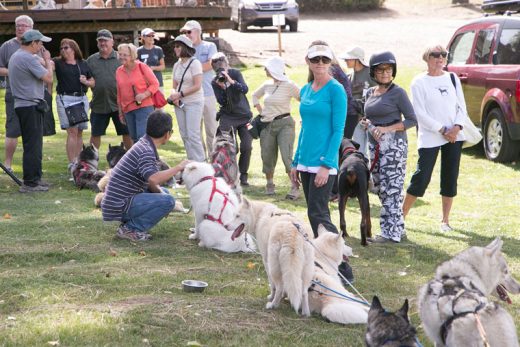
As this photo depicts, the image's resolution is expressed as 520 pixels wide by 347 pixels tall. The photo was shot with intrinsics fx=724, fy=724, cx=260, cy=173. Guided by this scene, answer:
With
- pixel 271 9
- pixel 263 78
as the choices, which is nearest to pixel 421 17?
pixel 271 9

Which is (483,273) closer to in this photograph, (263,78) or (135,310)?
(135,310)

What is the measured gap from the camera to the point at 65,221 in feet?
26.9

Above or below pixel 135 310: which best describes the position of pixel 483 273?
above

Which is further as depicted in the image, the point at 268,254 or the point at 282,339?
the point at 268,254

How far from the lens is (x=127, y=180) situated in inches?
283

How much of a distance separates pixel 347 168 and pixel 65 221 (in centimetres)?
324

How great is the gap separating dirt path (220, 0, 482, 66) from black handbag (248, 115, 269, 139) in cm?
1101

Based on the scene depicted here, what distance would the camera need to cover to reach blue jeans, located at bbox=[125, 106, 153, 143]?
1013 cm

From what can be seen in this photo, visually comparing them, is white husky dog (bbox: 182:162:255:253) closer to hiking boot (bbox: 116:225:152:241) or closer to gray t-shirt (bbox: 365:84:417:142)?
hiking boot (bbox: 116:225:152:241)

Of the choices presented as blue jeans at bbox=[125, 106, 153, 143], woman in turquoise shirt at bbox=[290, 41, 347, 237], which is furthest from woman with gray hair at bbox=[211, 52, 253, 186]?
woman in turquoise shirt at bbox=[290, 41, 347, 237]

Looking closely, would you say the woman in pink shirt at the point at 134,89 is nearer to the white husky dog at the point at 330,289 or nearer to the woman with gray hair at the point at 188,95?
the woman with gray hair at the point at 188,95

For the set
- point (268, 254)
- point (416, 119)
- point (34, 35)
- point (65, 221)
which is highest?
point (34, 35)

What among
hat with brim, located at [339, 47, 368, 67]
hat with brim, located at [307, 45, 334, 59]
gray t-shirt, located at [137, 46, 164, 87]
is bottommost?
gray t-shirt, located at [137, 46, 164, 87]

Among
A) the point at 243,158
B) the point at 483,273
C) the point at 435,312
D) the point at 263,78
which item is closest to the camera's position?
the point at 435,312
